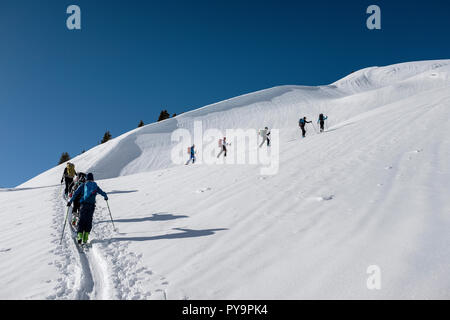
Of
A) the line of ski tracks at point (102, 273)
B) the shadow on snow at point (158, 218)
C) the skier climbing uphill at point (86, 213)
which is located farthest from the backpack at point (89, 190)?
the shadow on snow at point (158, 218)

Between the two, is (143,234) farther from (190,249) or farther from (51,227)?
(51,227)

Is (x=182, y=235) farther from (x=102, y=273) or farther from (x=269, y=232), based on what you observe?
(x=269, y=232)

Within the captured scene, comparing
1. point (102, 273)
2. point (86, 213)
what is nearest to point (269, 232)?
point (102, 273)

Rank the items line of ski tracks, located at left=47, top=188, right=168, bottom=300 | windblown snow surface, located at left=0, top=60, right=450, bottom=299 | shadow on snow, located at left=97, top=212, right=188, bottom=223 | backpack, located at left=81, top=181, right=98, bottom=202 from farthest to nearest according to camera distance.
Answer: shadow on snow, located at left=97, top=212, right=188, bottom=223 → backpack, located at left=81, top=181, right=98, bottom=202 → line of ski tracks, located at left=47, top=188, right=168, bottom=300 → windblown snow surface, located at left=0, top=60, right=450, bottom=299

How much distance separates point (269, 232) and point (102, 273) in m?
3.44

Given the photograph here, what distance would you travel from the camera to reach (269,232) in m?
5.70

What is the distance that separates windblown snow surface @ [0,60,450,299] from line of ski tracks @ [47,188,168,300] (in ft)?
0.07

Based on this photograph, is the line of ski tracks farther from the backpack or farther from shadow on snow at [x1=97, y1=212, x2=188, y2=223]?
shadow on snow at [x1=97, y1=212, x2=188, y2=223]

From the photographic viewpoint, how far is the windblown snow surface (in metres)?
3.97

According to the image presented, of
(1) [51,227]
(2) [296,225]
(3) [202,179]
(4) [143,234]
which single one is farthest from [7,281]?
(3) [202,179]

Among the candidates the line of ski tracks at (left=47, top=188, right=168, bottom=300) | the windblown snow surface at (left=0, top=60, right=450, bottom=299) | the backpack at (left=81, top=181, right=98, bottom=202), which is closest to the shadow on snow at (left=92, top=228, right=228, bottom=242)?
the windblown snow surface at (left=0, top=60, right=450, bottom=299)

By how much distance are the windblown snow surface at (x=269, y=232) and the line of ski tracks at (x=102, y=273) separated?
0.07 feet

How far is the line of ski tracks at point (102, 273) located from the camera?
4078 millimetres

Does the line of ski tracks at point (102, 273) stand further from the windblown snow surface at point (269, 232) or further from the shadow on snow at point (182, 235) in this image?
the shadow on snow at point (182, 235)
